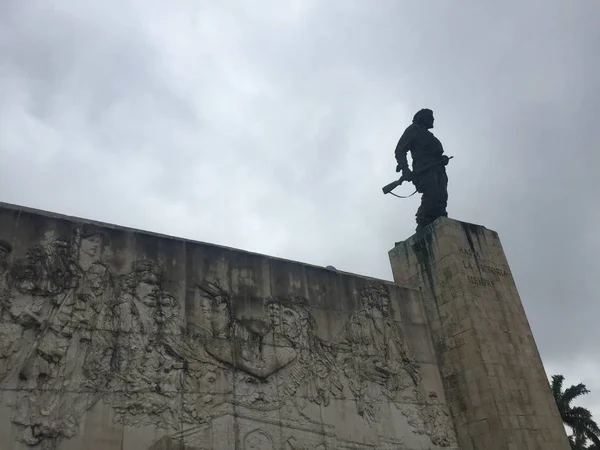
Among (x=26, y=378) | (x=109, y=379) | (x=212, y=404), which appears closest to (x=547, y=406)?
(x=212, y=404)

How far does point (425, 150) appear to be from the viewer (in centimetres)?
1223

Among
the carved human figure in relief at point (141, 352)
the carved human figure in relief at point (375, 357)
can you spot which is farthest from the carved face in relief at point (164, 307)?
the carved human figure in relief at point (375, 357)

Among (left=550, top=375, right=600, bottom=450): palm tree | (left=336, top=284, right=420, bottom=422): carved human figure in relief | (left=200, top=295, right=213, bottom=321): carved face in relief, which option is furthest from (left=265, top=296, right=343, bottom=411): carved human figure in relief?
(left=550, top=375, right=600, bottom=450): palm tree

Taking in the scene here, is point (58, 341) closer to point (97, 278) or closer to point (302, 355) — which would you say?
point (97, 278)

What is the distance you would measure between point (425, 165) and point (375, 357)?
15.6 feet

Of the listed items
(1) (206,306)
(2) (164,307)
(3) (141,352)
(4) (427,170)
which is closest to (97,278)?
(2) (164,307)

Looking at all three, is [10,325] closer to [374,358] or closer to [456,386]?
[374,358]

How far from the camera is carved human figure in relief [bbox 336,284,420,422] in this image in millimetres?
8883

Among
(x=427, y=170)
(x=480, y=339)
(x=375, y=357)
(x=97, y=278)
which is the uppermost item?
(x=427, y=170)

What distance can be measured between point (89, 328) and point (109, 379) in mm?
712

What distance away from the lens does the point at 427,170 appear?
12016 millimetres

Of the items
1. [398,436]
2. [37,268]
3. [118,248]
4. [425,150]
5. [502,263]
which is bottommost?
[398,436]

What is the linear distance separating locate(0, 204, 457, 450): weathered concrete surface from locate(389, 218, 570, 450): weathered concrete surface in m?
0.50

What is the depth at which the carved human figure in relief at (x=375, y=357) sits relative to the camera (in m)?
8.88
